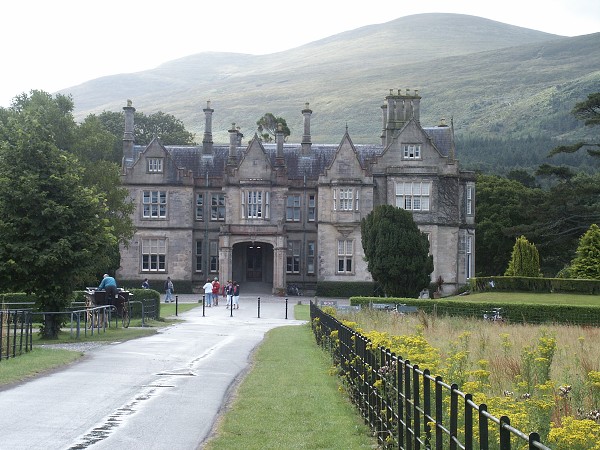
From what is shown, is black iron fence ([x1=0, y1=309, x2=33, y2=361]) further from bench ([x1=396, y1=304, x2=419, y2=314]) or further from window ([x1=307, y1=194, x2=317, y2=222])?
window ([x1=307, y1=194, x2=317, y2=222])

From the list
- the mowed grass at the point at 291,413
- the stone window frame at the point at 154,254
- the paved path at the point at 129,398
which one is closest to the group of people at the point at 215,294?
the stone window frame at the point at 154,254

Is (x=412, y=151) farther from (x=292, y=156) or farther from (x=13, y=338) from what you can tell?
(x=13, y=338)

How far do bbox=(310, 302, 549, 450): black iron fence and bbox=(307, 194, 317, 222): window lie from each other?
53013 mm

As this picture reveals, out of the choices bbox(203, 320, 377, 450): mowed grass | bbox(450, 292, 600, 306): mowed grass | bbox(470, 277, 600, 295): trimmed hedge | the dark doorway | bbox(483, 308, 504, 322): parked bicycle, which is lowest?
bbox(203, 320, 377, 450): mowed grass

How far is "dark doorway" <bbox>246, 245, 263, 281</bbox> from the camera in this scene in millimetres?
75062

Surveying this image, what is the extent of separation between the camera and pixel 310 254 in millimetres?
73062

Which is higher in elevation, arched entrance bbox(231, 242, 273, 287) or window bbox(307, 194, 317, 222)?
window bbox(307, 194, 317, 222)

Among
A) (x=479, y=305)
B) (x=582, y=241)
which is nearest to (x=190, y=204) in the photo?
(x=582, y=241)

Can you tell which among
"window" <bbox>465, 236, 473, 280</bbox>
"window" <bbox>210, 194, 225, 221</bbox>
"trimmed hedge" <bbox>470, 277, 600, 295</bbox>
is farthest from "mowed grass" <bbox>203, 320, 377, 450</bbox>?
"window" <bbox>210, 194, 225, 221</bbox>

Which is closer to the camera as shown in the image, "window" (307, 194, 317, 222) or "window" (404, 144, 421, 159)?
"window" (404, 144, 421, 159)

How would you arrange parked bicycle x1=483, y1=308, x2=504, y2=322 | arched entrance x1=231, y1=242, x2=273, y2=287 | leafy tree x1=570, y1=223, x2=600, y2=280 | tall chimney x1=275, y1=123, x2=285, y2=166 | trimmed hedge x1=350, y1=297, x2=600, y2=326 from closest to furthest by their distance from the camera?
parked bicycle x1=483, y1=308, x2=504, y2=322 → trimmed hedge x1=350, y1=297, x2=600, y2=326 → leafy tree x1=570, y1=223, x2=600, y2=280 → tall chimney x1=275, y1=123, x2=285, y2=166 → arched entrance x1=231, y1=242, x2=273, y2=287

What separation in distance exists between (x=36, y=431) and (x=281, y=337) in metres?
20.0

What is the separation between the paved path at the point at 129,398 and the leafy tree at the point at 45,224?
3.13 m

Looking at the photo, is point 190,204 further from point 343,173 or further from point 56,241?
point 56,241
